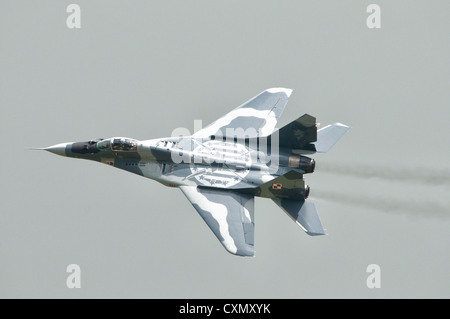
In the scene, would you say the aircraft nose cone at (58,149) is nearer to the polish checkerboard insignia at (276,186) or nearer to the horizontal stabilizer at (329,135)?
the polish checkerboard insignia at (276,186)

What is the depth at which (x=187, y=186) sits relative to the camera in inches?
1270

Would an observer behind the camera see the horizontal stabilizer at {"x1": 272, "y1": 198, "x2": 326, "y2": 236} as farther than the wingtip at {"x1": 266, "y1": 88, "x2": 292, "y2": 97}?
No

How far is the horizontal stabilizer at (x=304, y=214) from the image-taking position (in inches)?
1229

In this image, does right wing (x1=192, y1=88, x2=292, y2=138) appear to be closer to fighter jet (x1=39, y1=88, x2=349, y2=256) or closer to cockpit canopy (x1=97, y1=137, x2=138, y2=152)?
fighter jet (x1=39, y1=88, x2=349, y2=256)

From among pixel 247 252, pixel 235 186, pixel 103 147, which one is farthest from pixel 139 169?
pixel 247 252

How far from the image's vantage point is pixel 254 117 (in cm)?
3497

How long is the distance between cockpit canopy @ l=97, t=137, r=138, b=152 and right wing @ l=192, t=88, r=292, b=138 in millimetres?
2524

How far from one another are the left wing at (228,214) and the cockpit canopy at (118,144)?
2.58m

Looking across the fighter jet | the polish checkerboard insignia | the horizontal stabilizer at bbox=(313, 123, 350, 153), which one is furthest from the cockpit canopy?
the horizontal stabilizer at bbox=(313, 123, 350, 153)

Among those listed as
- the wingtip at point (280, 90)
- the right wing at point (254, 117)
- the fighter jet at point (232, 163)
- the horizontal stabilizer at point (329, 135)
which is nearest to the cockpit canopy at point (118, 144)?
the fighter jet at point (232, 163)

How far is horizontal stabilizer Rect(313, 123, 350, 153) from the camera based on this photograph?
33562 millimetres

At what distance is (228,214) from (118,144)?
206 inches

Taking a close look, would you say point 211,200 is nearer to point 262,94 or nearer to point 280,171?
point 280,171

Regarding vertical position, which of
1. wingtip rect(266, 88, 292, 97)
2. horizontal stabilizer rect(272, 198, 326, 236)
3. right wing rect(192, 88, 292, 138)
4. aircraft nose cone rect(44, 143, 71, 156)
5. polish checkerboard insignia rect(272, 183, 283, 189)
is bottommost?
horizontal stabilizer rect(272, 198, 326, 236)
